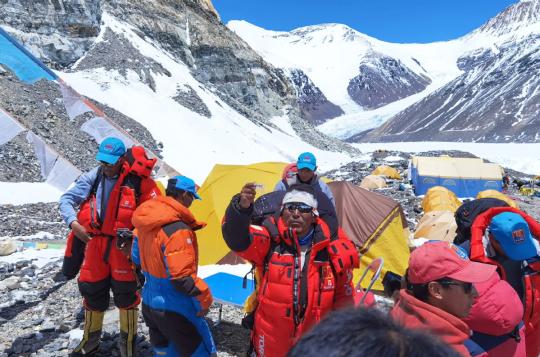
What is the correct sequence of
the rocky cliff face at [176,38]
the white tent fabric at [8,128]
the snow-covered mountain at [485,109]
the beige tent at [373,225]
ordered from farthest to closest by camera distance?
the snow-covered mountain at [485,109]
the rocky cliff face at [176,38]
the beige tent at [373,225]
the white tent fabric at [8,128]

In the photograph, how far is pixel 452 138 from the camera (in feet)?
329

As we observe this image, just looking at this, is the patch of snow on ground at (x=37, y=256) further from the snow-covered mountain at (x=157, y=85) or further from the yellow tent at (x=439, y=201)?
the yellow tent at (x=439, y=201)

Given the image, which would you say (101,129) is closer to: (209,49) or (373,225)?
(373,225)

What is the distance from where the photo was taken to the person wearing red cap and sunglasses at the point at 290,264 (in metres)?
2.55

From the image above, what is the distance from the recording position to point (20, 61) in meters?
6.75

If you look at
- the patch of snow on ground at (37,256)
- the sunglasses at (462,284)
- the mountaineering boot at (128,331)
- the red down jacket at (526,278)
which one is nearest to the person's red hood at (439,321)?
the sunglasses at (462,284)

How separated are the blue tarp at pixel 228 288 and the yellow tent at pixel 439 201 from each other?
8.27m

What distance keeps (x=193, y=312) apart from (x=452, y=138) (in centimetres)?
10629

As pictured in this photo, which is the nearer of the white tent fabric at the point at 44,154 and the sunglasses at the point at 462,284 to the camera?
A: the sunglasses at the point at 462,284

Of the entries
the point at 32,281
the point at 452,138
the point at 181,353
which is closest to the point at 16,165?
the point at 32,281

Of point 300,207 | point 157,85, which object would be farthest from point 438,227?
point 157,85

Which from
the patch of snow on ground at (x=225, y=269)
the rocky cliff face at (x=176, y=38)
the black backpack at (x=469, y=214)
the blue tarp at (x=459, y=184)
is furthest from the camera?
the rocky cliff face at (x=176, y=38)

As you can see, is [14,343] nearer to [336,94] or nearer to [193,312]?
[193,312]

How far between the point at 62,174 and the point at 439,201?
10387 millimetres
